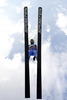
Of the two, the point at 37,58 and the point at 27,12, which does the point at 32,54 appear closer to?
the point at 37,58

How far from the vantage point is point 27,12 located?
2972 centimetres

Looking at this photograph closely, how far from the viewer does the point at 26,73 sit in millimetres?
30109

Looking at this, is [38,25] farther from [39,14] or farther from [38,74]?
[38,74]

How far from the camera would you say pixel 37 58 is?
3027 cm

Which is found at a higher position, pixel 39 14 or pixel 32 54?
pixel 39 14

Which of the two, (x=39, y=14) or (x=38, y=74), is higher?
(x=39, y=14)

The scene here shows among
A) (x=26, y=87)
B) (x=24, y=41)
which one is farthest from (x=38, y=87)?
(x=24, y=41)

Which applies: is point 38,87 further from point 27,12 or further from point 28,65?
point 27,12

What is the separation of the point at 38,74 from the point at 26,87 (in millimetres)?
1048

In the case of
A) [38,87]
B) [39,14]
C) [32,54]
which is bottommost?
[38,87]

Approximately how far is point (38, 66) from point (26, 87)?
143 cm

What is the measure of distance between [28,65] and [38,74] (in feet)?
2.66

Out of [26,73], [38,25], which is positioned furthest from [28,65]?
[38,25]

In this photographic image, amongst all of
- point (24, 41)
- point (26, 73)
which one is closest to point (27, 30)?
point (24, 41)
